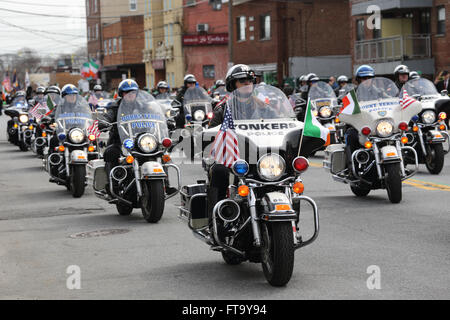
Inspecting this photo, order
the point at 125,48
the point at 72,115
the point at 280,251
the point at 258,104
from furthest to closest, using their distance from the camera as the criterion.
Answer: the point at 125,48
the point at 72,115
the point at 258,104
the point at 280,251

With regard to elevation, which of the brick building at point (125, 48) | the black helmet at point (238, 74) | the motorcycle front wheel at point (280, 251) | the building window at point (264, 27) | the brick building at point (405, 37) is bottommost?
the motorcycle front wheel at point (280, 251)

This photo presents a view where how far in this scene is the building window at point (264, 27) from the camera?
169 feet

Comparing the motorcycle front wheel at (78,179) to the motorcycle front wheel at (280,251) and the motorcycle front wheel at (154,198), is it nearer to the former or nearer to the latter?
the motorcycle front wheel at (154,198)

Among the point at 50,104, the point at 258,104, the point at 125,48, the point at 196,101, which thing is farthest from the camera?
the point at 125,48

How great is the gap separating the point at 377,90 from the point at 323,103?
900 centimetres

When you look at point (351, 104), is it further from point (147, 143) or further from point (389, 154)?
point (147, 143)

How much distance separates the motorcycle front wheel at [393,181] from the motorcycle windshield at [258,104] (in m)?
4.79

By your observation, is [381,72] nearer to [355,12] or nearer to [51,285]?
[355,12]

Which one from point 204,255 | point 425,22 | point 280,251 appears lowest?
point 204,255

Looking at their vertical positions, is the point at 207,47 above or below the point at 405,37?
above

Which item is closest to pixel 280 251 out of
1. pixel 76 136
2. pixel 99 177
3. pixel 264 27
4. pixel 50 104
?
pixel 99 177

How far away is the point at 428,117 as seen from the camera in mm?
16531

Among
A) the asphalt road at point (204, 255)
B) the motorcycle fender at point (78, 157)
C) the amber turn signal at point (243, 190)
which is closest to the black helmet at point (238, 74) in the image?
the amber turn signal at point (243, 190)
